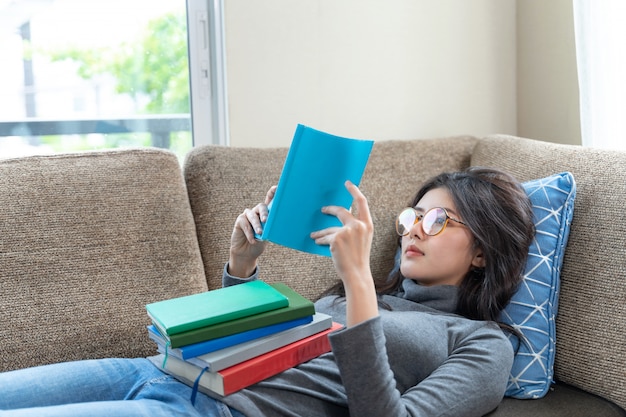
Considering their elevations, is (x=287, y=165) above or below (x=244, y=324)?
above

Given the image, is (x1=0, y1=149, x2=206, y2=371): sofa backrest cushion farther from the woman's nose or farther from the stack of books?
the woman's nose

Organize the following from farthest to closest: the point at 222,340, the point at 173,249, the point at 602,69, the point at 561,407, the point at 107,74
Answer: the point at 107,74
the point at 602,69
the point at 173,249
the point at 561,407
the point at 222,340

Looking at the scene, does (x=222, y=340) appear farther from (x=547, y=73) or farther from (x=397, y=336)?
(x=547, y=73)

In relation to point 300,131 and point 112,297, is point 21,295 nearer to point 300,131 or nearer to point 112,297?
point 112,297

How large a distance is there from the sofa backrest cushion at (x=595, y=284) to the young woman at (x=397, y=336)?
0.40ft

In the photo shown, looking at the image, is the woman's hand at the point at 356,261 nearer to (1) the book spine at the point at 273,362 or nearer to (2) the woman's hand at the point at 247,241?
(1) the book spine at the point at 273,362

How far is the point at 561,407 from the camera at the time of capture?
4.98 feet

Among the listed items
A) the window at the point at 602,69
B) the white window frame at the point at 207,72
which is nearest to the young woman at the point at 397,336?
the window at the point at 602,69

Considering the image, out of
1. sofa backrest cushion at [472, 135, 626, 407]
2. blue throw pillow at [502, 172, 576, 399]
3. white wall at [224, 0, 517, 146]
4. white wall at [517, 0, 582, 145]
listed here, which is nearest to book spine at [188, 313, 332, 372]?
blue throw pillow at [502, 172, 576, 399]

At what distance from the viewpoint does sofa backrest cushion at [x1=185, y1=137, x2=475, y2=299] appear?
1.88 metres

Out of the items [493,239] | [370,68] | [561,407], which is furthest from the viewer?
[370,68]

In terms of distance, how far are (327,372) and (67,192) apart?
79 centimetres

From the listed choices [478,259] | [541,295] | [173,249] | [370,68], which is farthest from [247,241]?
[370,68]

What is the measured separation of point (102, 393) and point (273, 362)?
0.32 metres
